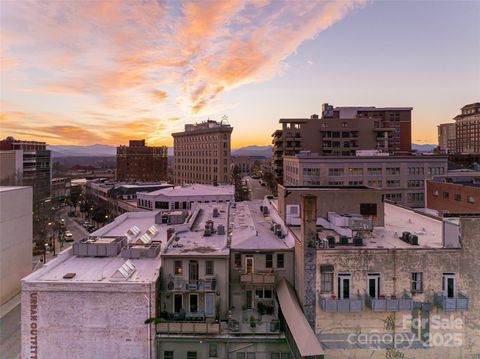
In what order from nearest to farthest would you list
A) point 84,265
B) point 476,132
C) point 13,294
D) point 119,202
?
point 84,265 → point 13,294 → point 119,202 → point 476,132

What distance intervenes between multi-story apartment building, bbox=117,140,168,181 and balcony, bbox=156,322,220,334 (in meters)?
157

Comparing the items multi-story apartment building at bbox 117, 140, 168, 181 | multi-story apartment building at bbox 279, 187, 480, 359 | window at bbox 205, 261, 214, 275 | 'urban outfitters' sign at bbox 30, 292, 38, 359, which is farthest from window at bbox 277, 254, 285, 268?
multi-story apartment building at bbox 117, 140, 168, 181

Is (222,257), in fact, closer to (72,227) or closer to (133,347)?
(133,347)

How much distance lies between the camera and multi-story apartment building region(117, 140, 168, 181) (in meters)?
A: 176

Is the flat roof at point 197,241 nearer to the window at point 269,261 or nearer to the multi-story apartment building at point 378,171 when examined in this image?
the window at point 269,261

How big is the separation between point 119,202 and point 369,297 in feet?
228

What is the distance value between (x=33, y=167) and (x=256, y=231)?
9604 cm

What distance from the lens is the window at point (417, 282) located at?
22936mm

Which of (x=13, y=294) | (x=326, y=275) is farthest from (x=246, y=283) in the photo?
(x=13, y=294)

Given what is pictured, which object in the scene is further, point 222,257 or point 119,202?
point 119,202

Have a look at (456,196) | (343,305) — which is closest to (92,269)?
(343,305)

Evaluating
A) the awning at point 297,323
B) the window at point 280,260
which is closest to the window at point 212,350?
the awning at point 297,323

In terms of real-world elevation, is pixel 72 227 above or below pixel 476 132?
below

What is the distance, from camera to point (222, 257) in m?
25.6
